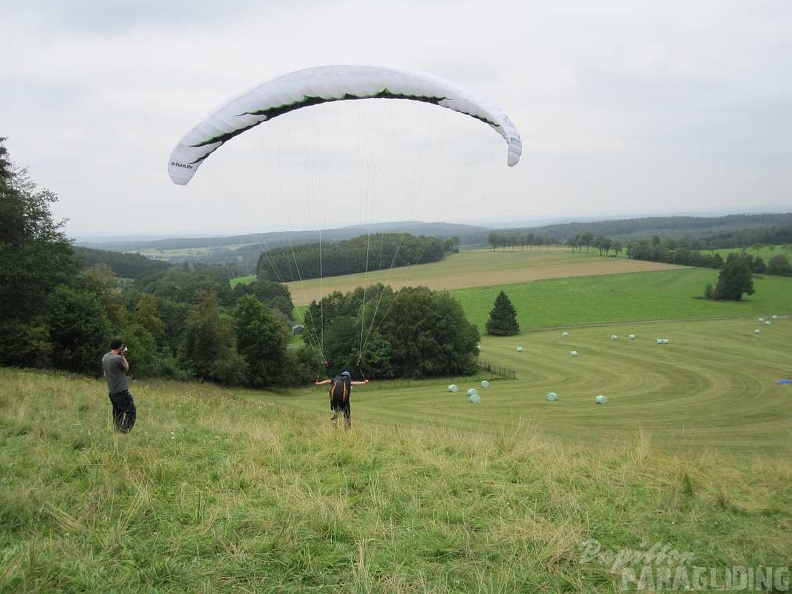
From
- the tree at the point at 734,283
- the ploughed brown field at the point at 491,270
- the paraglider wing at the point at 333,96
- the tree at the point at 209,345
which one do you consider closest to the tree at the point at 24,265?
the tree at the point at 209,345

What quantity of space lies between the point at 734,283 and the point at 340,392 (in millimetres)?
64512

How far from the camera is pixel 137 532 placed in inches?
164

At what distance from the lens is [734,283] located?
60.9 m

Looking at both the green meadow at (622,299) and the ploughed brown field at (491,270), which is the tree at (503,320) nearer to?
the green meadow at (622,299)

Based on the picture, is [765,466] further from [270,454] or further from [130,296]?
[130,296]

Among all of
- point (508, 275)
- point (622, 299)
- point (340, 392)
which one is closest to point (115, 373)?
point (340, 392)

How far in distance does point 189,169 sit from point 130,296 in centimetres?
4385

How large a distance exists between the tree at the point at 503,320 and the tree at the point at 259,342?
22143 mm

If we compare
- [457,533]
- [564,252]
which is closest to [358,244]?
[457,533]

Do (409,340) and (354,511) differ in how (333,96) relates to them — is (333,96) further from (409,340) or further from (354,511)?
(409,340)

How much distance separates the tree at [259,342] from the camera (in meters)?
38.6

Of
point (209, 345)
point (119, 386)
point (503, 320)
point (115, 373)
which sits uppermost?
point (115, 373)

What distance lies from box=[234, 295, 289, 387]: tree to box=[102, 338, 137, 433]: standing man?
3109cm

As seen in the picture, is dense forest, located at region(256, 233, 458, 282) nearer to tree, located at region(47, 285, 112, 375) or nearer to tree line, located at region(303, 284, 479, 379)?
tree line, located at region(303, 284, 479, 379)
